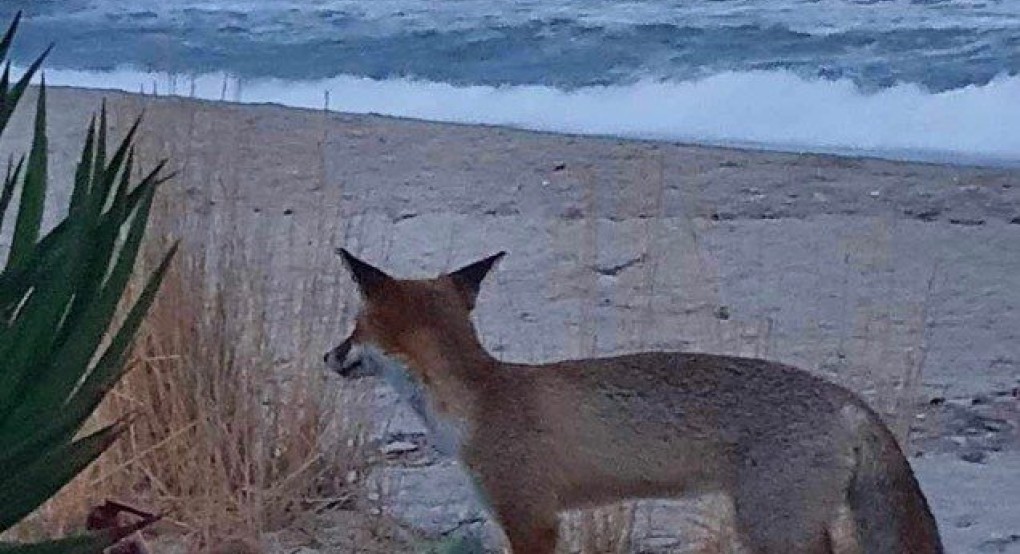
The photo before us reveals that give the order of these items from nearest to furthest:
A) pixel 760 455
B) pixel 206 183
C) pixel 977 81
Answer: pixel 760 455
pixel 206 183
pixel 977 81

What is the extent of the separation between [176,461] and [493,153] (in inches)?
174

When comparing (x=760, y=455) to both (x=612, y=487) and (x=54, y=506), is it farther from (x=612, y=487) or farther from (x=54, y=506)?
(x=54, y=506)

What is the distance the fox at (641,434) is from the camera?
3113 mm

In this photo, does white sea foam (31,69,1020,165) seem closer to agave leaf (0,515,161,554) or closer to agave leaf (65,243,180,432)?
agave leaf (65,243,180,432)

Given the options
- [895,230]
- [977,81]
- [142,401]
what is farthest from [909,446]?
[977,81]

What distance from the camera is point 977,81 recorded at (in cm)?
891

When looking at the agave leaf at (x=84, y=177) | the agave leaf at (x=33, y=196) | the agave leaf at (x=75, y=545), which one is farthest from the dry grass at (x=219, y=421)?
the agave leaf at (x=75, y=545)

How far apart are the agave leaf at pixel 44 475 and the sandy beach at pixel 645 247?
6.82 ft

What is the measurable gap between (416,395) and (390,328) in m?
0.12

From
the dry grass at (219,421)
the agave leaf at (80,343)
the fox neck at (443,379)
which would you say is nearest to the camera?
the agave leaf at (80,343)

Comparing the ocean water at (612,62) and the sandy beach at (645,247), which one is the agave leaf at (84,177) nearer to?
the sandy beach at (645,247)

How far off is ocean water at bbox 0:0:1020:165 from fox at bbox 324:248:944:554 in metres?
5.16

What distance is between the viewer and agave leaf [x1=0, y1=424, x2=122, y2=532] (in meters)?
1.95

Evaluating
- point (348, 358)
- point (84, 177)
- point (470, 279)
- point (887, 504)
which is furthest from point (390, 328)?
point (84, 177)
